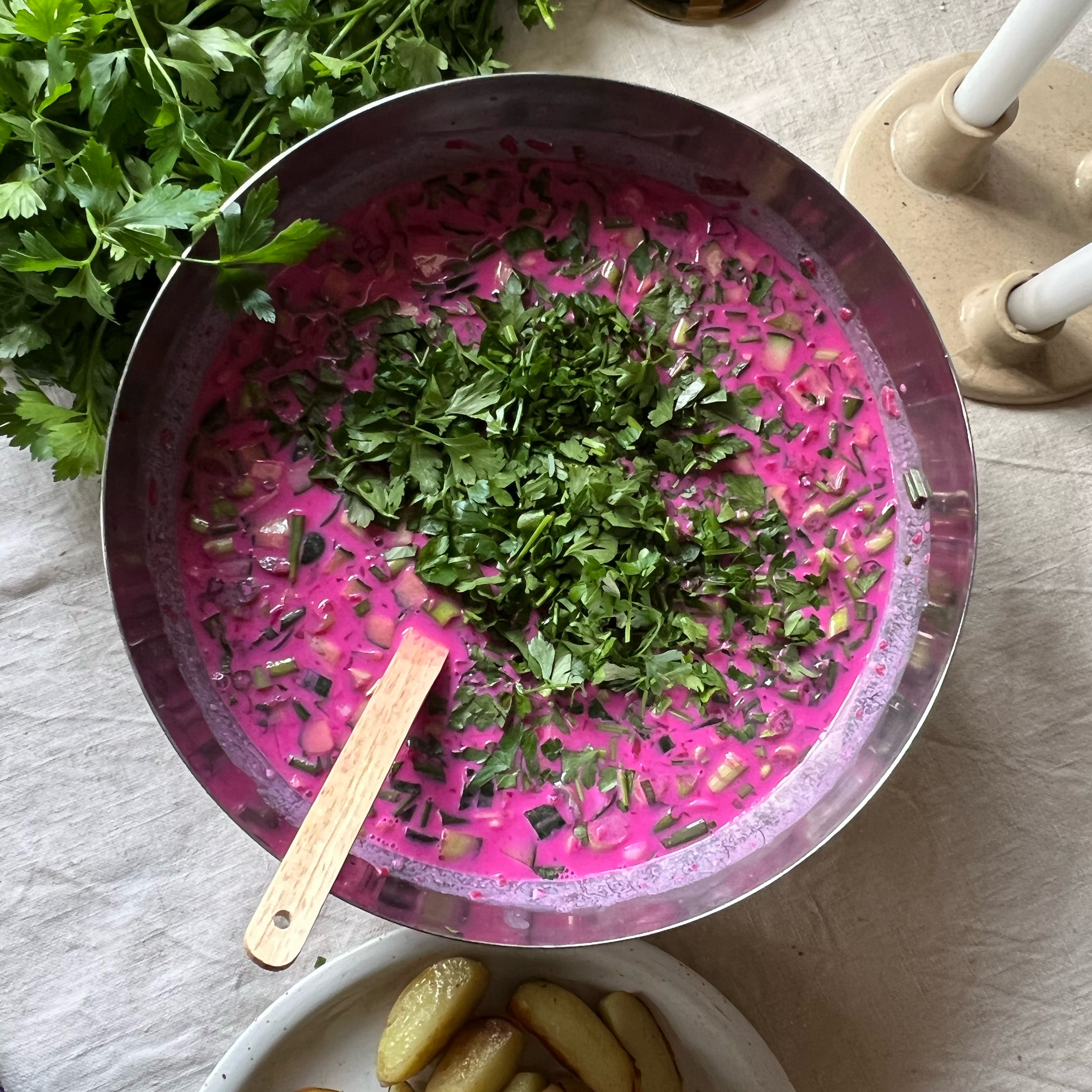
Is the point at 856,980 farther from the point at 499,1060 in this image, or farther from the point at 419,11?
the point at 419,11

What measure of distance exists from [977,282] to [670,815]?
2.89 feet

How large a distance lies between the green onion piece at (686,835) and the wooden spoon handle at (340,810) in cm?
38

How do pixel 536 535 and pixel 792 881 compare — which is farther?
pixel 792 881

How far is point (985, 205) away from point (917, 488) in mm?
474

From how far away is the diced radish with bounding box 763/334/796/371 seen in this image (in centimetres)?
123

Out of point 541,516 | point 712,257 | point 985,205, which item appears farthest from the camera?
point 985,205

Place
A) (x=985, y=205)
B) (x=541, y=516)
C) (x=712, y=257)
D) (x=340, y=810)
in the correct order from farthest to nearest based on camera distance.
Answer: (x=985, y=205) < (x=712, y=257) < (x=541, y=516) < (x=340, y=810)

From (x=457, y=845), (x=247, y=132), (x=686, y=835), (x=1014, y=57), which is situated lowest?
(x=457, y=845)

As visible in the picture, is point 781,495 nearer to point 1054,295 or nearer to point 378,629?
point 1054,295

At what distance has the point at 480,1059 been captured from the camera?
45.1 inches

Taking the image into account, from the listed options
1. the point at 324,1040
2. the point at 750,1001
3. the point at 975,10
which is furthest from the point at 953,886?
the point at 975,10

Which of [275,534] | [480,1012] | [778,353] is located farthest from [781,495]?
[480,1012]

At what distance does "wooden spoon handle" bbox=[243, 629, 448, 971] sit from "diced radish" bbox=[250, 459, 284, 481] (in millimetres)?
272

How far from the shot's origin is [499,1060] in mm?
1145
